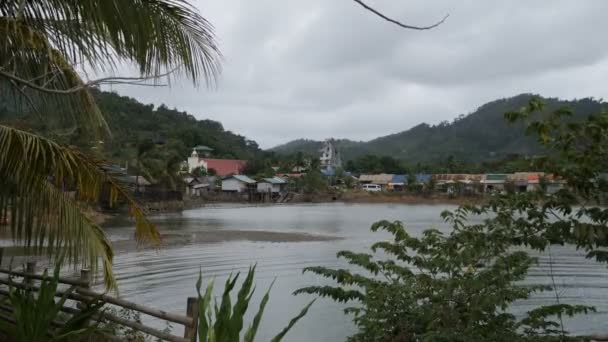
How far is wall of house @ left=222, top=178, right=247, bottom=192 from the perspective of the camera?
7125 cm

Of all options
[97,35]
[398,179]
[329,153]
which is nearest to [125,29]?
[97,35]

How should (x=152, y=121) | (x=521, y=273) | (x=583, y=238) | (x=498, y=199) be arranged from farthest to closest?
(x=152, y=121), (x=521, y=273), (x=498, y=199), (x=583, y=238)

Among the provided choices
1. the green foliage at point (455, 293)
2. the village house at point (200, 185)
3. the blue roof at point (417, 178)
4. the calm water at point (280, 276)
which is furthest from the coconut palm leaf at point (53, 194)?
the blue roof at point (417, 178)

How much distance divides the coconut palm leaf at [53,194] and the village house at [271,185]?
66.8 metres

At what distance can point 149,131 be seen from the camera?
7150 centimetres

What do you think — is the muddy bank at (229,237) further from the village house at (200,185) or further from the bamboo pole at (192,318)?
the village house at (200,185)

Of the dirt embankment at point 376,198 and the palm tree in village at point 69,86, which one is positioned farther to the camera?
the dirt embankment at point 376,198

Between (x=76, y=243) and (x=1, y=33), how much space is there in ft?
5.14

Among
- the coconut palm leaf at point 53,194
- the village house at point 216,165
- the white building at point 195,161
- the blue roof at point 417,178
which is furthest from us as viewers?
the white building at point 195,161

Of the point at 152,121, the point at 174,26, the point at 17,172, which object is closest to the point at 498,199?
the point at 174,26

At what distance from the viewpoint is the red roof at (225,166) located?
79.4 meters

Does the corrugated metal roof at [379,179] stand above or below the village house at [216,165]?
below

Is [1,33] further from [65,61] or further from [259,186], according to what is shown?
[259,186]

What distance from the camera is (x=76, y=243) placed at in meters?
4.22
